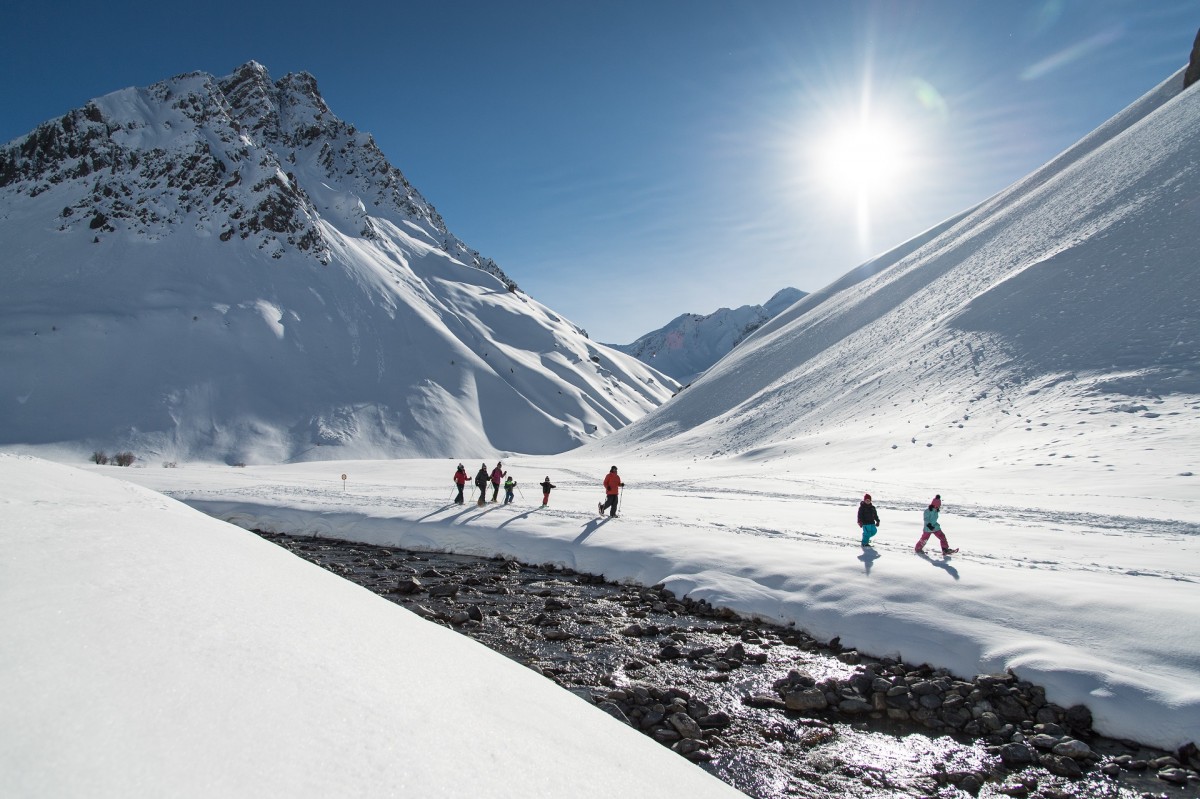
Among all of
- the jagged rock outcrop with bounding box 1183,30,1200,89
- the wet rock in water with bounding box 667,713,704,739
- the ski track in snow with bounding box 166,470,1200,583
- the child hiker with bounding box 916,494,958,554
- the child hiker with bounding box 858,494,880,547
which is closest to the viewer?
the wet rock in water with bounding box 667,713,704,739

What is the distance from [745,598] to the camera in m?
13.0

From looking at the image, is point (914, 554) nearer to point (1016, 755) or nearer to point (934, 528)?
point (934, 528)

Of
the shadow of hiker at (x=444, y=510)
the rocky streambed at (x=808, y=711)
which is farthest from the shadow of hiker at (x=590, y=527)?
the shadow of hiker at (x=444, y=510)

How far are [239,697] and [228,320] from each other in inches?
3873

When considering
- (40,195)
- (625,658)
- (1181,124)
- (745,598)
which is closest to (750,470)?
(745,598)

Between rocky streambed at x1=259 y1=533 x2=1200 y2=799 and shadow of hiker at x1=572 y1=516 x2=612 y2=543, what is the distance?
4864 mm

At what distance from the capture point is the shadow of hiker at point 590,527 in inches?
717

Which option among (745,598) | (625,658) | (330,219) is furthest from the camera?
(330,219)

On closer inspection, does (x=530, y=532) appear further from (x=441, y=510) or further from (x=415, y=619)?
(x=415, y=619)

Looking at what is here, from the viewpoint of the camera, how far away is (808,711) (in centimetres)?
878

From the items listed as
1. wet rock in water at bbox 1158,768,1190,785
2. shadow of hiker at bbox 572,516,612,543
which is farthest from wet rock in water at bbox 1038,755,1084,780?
shadow of hiker at bbox 572,516,612,543

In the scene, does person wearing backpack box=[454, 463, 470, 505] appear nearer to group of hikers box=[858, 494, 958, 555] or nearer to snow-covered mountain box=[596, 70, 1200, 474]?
group of hikers box=[858, 494, 958, 555]

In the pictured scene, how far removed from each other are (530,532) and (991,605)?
13.0m

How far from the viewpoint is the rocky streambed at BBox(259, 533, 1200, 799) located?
7094 millimetres
